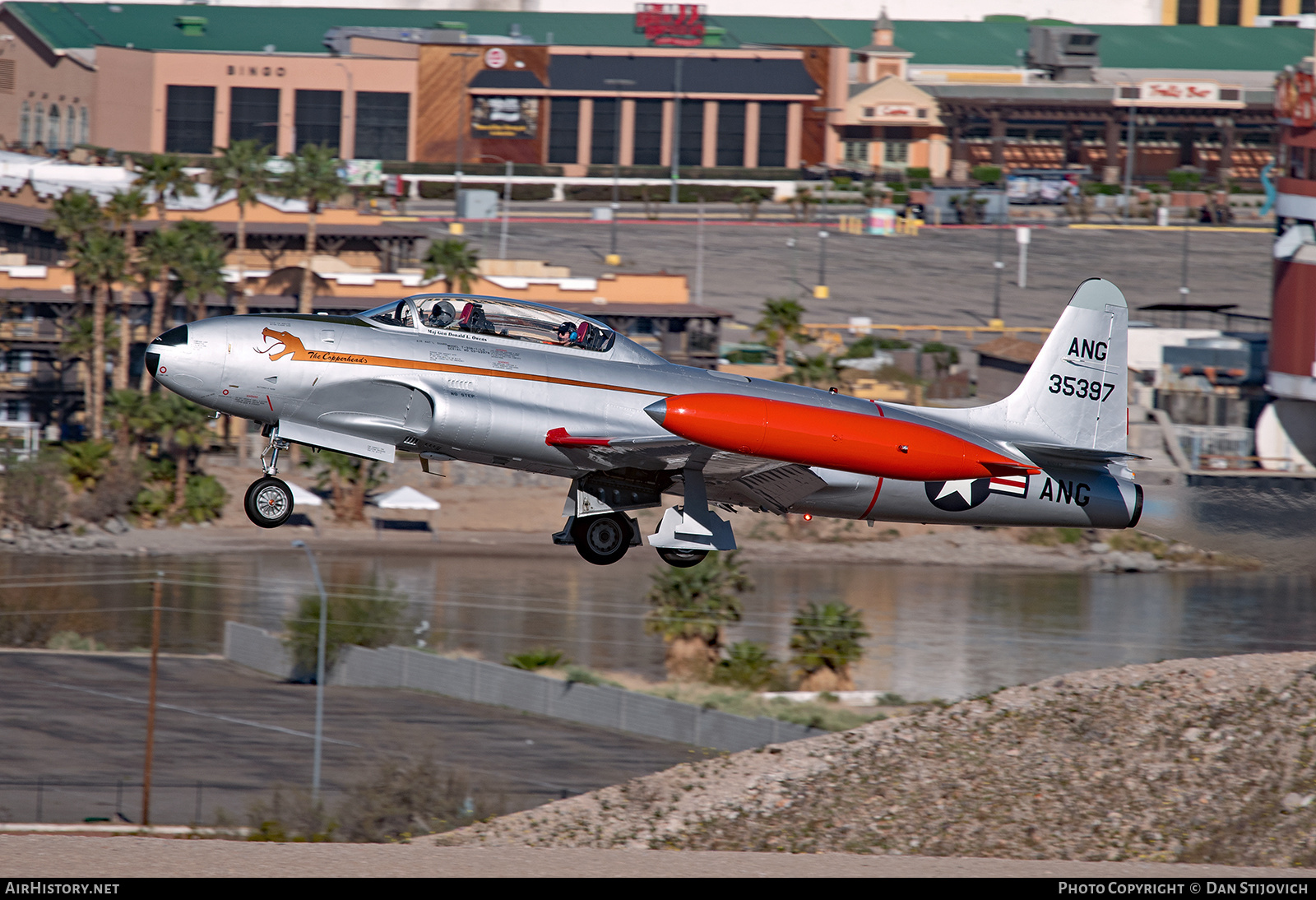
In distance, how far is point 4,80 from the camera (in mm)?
131625

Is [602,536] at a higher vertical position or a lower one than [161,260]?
lower

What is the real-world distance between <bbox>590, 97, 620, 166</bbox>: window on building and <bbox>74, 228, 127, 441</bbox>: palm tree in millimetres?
66321

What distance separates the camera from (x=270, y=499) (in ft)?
72.9

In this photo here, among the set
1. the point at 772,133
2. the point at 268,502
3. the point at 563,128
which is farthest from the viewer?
the point at 772,133

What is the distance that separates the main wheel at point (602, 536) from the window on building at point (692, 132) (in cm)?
11930

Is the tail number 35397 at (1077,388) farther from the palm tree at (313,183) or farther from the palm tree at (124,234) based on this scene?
the palm tree at (313,183)

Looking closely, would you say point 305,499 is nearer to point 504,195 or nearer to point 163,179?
point 163,179

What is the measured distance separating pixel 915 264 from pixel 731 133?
29.0 metres

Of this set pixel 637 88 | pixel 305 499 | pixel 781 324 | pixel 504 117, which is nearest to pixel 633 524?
pixel 305 499

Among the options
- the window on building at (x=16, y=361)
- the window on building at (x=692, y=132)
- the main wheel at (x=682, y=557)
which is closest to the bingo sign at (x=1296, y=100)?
the main wheel at (x=682, y=557)

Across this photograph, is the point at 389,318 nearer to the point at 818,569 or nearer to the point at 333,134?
the point at 818,569

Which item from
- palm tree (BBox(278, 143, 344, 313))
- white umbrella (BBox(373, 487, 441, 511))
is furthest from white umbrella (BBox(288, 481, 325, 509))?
palm tree (BBox(278, 143, 344, 313))

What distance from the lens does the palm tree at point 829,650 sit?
6069 cm

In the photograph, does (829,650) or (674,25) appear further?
(674,25)
